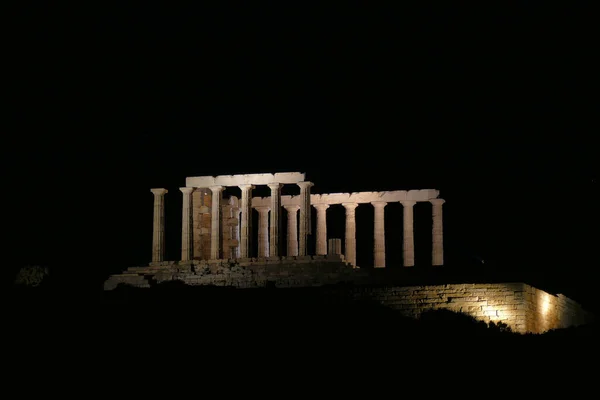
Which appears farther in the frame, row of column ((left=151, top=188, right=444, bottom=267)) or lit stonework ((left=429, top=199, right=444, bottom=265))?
lit stonework ((left=429, top=199, right=444, bottom=265))

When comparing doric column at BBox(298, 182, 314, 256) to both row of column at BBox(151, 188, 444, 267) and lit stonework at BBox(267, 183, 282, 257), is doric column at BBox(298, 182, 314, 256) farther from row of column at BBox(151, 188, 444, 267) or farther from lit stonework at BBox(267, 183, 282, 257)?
lit stonework at BBox(267, 183, 282, 257)

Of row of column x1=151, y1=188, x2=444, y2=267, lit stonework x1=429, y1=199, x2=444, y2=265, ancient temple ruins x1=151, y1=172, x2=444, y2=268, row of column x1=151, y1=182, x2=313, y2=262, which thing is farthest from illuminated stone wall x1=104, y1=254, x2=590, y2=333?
lit stonework x1=429, y1=199, x2=444, y2=265

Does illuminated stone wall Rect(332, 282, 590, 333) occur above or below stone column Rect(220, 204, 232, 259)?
below

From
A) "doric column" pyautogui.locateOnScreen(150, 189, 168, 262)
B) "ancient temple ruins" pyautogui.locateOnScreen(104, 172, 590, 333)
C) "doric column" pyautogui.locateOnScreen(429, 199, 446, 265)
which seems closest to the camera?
"ancient temple ruins" pyautogui.locateOnScreen(104, 172, 590, 333)

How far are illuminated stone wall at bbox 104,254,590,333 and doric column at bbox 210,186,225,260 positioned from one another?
2378 millimetres

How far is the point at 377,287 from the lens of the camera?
42125 mm

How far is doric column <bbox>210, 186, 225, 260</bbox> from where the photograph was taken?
50.6 meters

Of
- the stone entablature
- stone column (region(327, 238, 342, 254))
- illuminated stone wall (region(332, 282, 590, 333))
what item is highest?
the stone entablature

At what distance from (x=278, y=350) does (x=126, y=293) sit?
10093 millimetres

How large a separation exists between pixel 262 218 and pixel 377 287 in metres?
15.6

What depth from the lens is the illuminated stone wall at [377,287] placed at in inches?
1644

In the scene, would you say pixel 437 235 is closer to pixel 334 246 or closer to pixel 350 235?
pixel 350 235

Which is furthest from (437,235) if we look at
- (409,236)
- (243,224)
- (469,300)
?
(469,300)

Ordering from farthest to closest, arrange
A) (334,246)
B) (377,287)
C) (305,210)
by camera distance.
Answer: (305,210), (334,246), (377,287)
